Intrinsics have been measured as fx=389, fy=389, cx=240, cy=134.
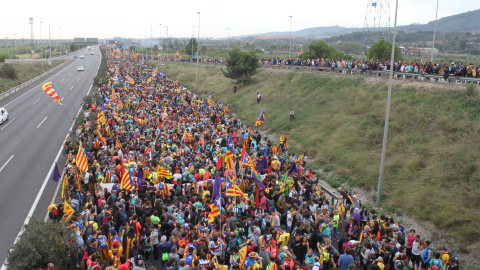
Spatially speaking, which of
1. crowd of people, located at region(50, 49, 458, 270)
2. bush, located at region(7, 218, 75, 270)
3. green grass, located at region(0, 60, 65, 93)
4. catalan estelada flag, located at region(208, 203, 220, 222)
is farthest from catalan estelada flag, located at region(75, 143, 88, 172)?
green grass, located at region(0, 60, 65, 93)

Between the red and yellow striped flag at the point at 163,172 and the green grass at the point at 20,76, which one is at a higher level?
the green grass at the point at 20,76

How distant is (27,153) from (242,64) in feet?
85.9

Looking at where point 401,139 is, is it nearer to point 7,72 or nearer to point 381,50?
point 381,50

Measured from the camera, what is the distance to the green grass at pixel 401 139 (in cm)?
1511

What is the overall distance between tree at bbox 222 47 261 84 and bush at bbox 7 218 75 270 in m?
35.3

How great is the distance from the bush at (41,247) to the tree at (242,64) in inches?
1390

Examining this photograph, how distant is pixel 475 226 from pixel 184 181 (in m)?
10.2

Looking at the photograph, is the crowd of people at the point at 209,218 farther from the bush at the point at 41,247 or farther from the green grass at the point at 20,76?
the green grass at the point at 20,76

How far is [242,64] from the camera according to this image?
43.3m

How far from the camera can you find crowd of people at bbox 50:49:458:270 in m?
9.36

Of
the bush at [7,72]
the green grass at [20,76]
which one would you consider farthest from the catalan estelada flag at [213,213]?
the bush at [7,72]

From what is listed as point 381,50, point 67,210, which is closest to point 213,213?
point 67,210

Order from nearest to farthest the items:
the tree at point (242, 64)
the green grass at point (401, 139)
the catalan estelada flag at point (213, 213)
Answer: the catalan estelada flag at point (213, 213)
the green grass at point (401, 139)
the tree at point (242, 64)

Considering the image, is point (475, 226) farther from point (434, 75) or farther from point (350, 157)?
point (434, 75)
